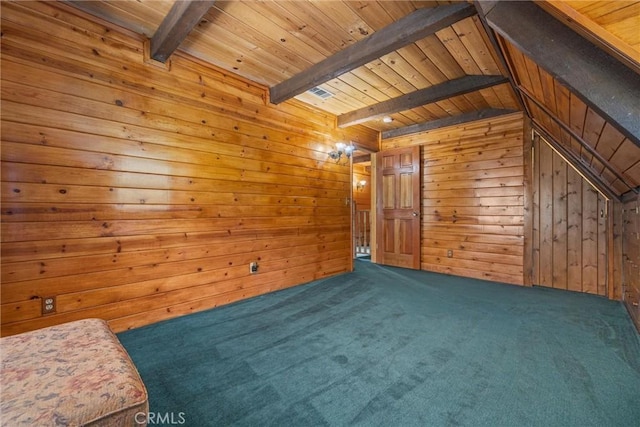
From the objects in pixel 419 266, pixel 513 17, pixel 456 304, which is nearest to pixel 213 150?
pixel 513 17

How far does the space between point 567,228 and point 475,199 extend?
1.08m

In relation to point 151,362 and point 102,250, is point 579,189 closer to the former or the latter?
point 151,362

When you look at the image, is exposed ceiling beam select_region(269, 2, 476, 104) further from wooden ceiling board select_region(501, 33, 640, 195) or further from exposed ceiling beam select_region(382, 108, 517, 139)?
exposed ceiling beam select_region(382, 108, 517, 139)

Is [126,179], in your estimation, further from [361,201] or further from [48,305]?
[361,201]

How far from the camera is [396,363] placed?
178cm

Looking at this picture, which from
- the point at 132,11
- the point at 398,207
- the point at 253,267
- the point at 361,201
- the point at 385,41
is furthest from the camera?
the point at 361,201

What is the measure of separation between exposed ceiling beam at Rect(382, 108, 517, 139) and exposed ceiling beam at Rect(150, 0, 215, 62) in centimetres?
368

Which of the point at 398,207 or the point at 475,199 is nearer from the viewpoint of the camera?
the point at 475,199

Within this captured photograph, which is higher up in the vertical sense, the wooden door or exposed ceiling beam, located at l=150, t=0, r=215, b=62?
exposed ceiling beam, located at l=150, t=0, r=215, b=62

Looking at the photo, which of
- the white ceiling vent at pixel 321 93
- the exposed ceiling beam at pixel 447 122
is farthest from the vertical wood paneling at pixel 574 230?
the white ceiling vent at pixel 321 93

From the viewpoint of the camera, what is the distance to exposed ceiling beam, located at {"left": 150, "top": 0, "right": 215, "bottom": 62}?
1.80m

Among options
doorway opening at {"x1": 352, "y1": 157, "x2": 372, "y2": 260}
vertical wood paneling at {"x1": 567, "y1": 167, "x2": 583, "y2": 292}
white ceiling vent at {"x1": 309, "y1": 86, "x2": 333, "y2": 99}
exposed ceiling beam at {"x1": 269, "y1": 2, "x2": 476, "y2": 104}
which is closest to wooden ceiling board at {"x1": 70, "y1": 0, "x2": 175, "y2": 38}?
exposed ceiling beam at {"x1": 269, "y1": 2, "x2": 476, "y2": 104}

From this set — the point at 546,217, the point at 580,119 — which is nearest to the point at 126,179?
the point at 580,119

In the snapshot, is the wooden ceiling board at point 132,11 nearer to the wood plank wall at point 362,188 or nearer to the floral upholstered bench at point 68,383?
the floral upholstered bench at point 68,383
